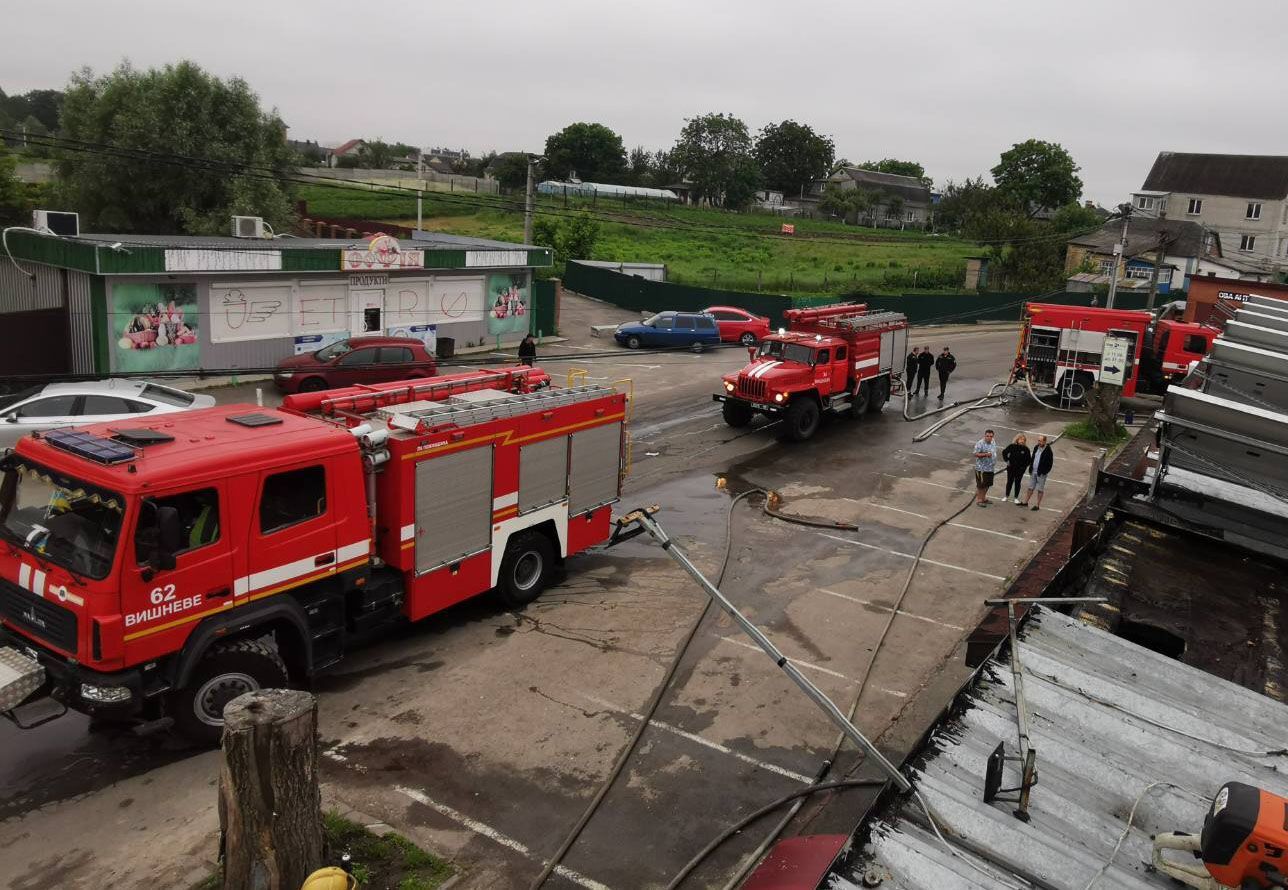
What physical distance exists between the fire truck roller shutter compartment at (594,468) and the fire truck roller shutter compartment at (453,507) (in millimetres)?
1661

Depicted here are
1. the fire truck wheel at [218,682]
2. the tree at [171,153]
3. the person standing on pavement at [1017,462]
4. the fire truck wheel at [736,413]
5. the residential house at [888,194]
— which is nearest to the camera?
the fire truck wheel at [218,682]

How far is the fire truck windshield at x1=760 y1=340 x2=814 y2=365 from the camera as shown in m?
21.6

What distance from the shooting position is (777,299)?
42.3m

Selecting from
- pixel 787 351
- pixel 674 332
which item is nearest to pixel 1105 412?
pixel 787 351

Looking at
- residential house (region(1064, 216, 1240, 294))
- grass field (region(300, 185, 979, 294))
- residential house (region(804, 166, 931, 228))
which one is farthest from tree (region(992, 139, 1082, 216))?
residential house (region(1064, 216, 1240, 294))

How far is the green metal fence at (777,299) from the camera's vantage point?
41969 mm

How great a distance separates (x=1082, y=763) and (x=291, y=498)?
7049 millimetres

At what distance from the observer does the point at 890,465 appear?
20.0 m

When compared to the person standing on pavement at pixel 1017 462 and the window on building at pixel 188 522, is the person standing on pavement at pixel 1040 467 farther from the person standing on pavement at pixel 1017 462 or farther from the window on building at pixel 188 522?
the window on building at pixel 188 522

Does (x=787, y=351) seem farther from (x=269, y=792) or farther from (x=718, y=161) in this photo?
(x=718, y=161)

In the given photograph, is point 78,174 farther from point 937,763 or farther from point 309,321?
point 937,763

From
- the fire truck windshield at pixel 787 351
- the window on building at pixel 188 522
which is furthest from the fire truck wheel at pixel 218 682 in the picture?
the fire truck windshield at pixel 787 351

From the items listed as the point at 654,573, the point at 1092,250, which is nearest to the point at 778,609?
the point at 654,573

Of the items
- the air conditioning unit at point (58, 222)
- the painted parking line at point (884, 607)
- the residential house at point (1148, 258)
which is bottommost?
the painted parking line at point (884, 607)
